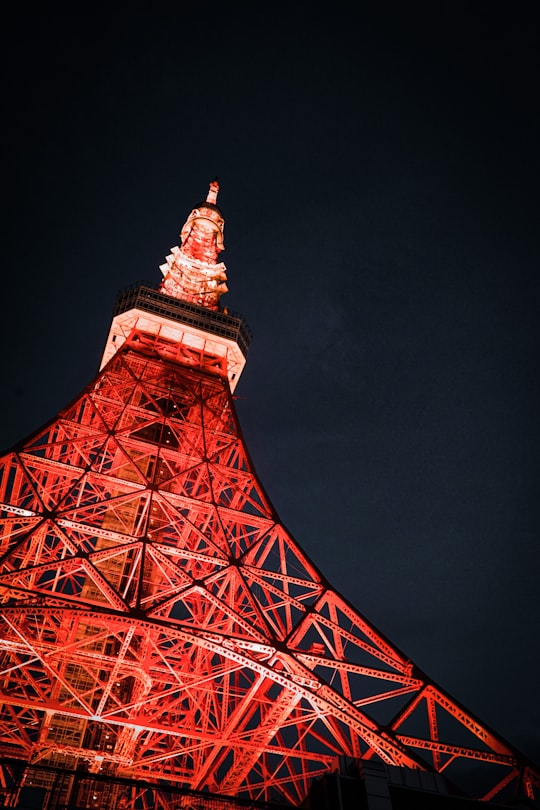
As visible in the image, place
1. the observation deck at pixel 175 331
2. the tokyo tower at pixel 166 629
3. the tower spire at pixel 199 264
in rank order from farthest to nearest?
the tower spire at pixel 199 264, the observation deck at pixel 175 331, the tokyo tower at pixel 166 629

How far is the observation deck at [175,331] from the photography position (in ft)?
82.0

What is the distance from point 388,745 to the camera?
459 inches

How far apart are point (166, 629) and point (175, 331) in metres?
15.2

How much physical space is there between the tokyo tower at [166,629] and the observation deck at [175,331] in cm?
6

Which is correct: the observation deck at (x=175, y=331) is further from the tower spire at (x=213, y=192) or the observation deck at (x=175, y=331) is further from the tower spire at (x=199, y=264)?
the tower spire at (x=213, y=192)

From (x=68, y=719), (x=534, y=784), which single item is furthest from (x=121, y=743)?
(x=534, y=784)

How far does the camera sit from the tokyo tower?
41.0 ft

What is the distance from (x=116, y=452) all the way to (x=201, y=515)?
4.13 meters

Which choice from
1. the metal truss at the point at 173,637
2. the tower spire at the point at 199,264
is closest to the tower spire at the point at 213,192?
the tower spire at the point at 199,264

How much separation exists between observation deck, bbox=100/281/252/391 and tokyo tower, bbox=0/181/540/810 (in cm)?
6

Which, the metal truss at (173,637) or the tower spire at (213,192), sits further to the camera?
the tower spire at (213,192)

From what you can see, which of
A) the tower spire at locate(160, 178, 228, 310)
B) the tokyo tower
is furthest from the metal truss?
the tower spire at locate(160, 178, 228, 310)

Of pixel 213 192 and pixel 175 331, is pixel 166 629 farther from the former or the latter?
pixel 213 192

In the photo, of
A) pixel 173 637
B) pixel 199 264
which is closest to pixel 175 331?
pixel 199 264
